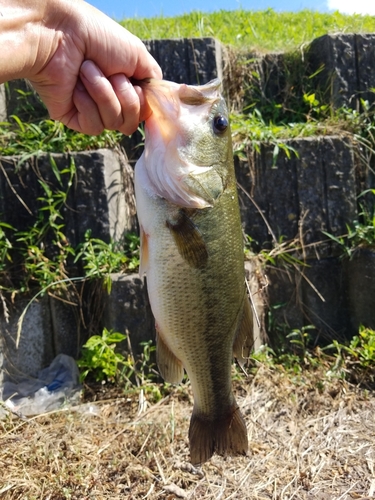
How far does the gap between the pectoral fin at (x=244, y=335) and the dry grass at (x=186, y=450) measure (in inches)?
40.9

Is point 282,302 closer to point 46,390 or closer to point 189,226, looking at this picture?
point 46,390

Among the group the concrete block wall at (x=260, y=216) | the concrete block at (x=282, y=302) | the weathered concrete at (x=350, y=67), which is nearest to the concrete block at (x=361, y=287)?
the concrete block wall at (x=260, y=216)

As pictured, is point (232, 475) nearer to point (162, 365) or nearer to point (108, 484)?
point (108, 484)

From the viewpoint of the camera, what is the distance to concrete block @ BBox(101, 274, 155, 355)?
137 inches

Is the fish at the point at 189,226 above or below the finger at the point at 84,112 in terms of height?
below

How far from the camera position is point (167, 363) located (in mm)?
2053

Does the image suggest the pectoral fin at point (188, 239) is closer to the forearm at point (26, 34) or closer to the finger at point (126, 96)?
the finger at point (126, 96)

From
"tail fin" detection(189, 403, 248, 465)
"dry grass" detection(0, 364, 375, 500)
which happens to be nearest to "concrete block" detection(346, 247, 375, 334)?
"dry grass" detection(0, 364, 375, 500)

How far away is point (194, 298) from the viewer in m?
→ 1.94

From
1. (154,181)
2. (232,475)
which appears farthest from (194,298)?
(232,475)

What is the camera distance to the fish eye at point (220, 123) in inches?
77.1

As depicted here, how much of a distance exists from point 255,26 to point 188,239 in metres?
4.86

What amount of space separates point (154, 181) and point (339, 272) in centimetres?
246

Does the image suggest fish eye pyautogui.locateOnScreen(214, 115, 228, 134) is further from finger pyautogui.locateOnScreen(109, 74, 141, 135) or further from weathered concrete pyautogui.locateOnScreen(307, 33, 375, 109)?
weathered concrete pyautogui.locateOnScreen(307, 33, 375, 109)
